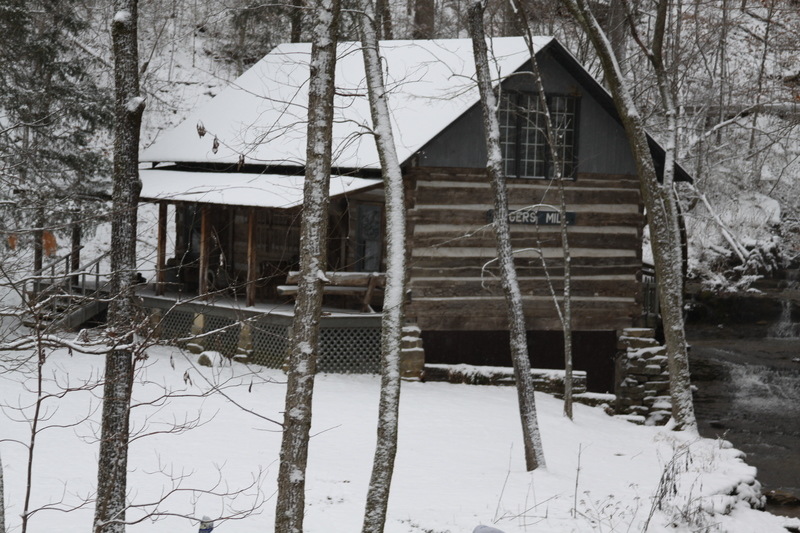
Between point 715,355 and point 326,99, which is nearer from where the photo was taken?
point 326,99

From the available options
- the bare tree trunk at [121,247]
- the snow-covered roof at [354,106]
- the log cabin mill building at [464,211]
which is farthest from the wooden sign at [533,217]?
the bare tree trunk at [121,247]

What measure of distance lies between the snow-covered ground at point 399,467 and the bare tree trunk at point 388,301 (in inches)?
46.1

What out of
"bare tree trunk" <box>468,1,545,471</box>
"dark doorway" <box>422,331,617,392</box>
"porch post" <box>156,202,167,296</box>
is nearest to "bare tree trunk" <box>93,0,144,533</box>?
"bare tree trunk" <box>468,1,545,471</box>

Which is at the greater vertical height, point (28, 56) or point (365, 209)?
point (28, 56)

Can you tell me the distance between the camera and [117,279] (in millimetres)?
8586

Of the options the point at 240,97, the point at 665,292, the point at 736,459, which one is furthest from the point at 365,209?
the point at 736,459

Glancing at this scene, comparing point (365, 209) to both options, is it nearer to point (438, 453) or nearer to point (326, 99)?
point (438, 453)

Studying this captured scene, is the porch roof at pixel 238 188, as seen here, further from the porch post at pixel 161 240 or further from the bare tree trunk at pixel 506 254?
the bare tree trunk at pixel 506 254

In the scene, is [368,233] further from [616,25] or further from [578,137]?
[616,25]

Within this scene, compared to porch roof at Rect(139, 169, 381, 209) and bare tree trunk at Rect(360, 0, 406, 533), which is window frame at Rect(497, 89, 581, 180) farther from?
bare tree trunk at Rect(360, 0, 406, 533)

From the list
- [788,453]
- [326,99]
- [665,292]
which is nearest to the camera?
[326,99]

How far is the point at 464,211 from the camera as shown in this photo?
19172 mm

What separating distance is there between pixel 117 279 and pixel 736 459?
10198 mm

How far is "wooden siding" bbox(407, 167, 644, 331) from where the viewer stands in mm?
18969
